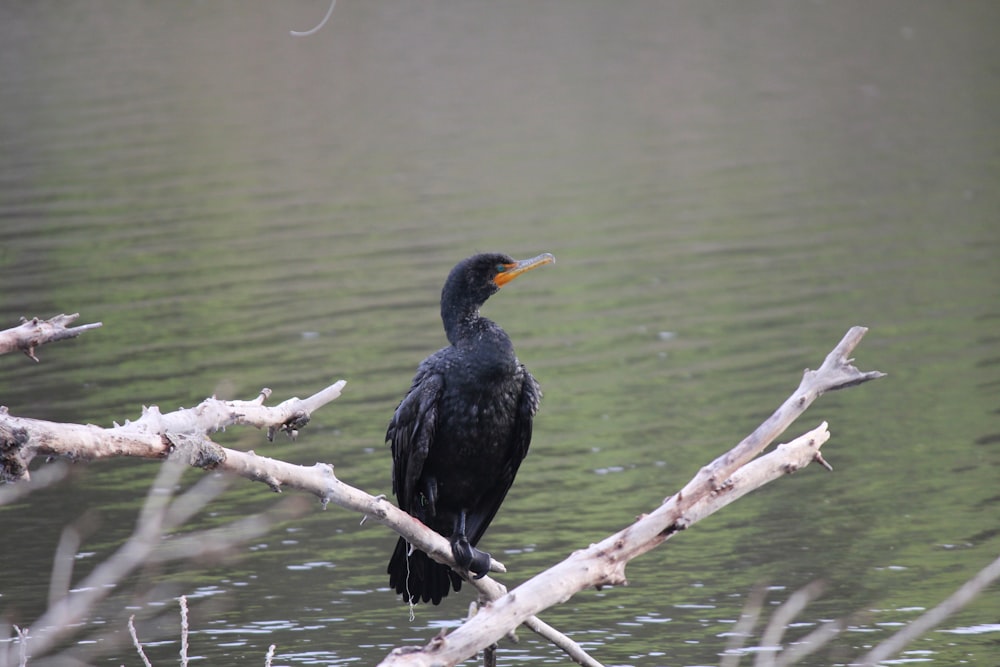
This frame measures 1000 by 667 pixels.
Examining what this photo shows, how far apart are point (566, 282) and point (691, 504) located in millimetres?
11719

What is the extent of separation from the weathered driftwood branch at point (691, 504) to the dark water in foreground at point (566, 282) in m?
1.86

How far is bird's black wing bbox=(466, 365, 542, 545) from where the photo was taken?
5695 millimetres

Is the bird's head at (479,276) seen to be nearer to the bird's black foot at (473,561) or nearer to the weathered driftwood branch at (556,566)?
the bird's black foot at (473,561)

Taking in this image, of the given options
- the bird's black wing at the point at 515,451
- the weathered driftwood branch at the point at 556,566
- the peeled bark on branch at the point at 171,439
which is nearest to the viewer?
the peeled bark on branch at the point at 171,439

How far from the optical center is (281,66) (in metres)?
31.8

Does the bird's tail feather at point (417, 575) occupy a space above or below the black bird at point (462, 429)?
below

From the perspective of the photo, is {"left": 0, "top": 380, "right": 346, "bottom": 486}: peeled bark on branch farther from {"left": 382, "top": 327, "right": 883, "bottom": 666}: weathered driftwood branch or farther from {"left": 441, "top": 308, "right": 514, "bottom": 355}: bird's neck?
{"left": 441, "top": 308, "right": 514, "bottom": 355}: bird's neck

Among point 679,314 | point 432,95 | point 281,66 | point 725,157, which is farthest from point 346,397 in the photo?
point 281,66

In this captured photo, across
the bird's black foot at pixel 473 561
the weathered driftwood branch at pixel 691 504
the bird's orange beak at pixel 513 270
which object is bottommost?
the bird's black foot at pixel 473 561

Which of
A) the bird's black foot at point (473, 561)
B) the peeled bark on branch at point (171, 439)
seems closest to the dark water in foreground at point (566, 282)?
the bird's black foot at point (473, 561)

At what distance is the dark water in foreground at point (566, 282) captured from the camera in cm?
873

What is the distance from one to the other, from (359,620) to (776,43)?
25.8 m

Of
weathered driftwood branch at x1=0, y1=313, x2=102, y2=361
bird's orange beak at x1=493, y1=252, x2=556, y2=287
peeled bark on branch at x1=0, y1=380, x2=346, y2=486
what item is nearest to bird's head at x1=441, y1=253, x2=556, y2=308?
bird's orange beak at x1=493, y1=252, x2=556, y2=287

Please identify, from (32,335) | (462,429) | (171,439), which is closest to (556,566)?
(171,439)
